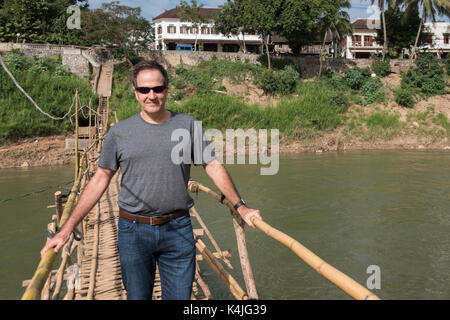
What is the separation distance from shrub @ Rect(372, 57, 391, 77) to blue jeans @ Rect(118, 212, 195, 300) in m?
27.5

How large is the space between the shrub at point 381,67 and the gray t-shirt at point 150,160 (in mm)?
27416

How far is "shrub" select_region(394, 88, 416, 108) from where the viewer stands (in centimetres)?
2527

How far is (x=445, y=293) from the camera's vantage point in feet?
24.2

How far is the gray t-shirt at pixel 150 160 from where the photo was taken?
8.02 feet

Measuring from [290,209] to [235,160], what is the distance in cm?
867

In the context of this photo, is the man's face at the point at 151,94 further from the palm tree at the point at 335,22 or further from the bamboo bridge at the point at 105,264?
the palm tree at the point at 335,22

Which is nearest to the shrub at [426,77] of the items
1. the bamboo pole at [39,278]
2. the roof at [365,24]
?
the roof at [365,24]

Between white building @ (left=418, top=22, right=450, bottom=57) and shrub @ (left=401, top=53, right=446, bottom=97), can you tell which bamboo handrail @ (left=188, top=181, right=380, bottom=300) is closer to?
shrub @ (left=401, top=53, right=446, bottom=97)

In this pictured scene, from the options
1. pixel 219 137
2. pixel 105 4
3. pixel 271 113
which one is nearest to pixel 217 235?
pixel 219 137

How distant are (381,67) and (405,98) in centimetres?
329

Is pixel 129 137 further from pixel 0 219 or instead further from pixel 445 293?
pixel 0 219

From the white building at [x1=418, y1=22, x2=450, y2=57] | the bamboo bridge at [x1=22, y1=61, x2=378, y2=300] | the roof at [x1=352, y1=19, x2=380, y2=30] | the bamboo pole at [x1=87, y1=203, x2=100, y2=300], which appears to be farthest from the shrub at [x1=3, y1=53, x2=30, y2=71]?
the white building at [x1=418, y1=22, x2=450, y2=57]

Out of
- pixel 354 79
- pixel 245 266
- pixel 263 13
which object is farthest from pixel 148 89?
pixel 354 79

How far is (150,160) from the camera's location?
2447mm
